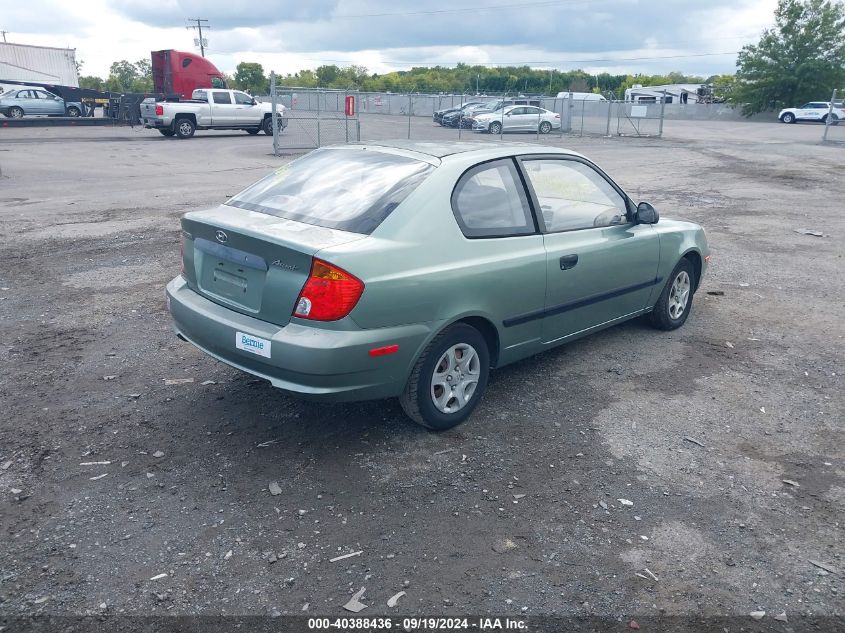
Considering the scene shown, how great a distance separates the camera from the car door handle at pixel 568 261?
4.77 metres

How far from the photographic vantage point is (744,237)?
34.4 feet

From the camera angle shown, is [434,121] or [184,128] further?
[434,121]

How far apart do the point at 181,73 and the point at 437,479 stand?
34.6 metres

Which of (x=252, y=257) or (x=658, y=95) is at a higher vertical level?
(x=658, y=95)

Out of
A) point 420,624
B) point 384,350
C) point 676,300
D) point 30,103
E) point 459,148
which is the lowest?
point 420,624

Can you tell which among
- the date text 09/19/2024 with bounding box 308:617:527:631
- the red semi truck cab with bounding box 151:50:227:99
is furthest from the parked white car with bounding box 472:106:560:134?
the date text 09/19/2024 with bounding box 308:617:527:631

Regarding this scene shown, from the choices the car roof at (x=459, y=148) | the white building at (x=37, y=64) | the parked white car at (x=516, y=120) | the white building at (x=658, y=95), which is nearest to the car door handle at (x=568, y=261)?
the car roof at (x=459, y=148)

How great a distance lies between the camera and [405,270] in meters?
3.86

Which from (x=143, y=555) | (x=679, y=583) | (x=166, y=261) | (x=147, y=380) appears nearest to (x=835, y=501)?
(x=679, y=583)

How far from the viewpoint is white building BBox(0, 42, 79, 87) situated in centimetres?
5266

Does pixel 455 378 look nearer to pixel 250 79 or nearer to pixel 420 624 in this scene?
pixel 420 624

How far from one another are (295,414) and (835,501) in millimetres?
3069

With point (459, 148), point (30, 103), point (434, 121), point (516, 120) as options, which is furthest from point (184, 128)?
point (459, 148)

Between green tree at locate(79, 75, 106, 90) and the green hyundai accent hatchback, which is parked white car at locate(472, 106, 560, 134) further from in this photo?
green tree at locate(79, 75, 106, 90)
